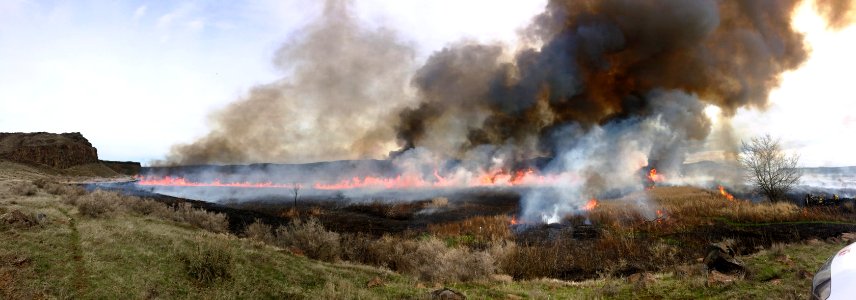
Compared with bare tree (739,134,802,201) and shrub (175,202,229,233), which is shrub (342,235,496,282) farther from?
bare tree (739,134,802,201)

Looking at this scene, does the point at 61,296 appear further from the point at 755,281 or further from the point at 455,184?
the point at 455,184

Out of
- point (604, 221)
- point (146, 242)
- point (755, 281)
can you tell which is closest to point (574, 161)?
point (604, 221)

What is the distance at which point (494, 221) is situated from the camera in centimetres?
3472

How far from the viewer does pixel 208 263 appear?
11.9m

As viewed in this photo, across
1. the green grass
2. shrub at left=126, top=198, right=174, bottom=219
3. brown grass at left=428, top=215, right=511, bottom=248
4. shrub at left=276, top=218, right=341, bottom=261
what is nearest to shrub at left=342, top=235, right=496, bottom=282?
shrub at left=276, top=218, right=341, bottom=261

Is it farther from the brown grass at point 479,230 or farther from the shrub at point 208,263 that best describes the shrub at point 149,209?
the brown grass at point 479,230

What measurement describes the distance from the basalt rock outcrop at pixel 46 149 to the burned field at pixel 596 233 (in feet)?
228

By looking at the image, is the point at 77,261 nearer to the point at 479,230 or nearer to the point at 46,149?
the point at 479,230

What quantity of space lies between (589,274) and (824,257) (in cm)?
841

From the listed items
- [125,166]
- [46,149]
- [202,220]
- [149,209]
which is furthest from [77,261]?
[125,166]

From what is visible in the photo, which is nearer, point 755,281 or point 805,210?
point 755,281

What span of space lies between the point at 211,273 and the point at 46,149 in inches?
3993

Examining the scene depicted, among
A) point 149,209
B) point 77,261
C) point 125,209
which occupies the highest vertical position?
point 125,209

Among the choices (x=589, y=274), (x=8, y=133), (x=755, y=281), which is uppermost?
(x=8, y=133)
